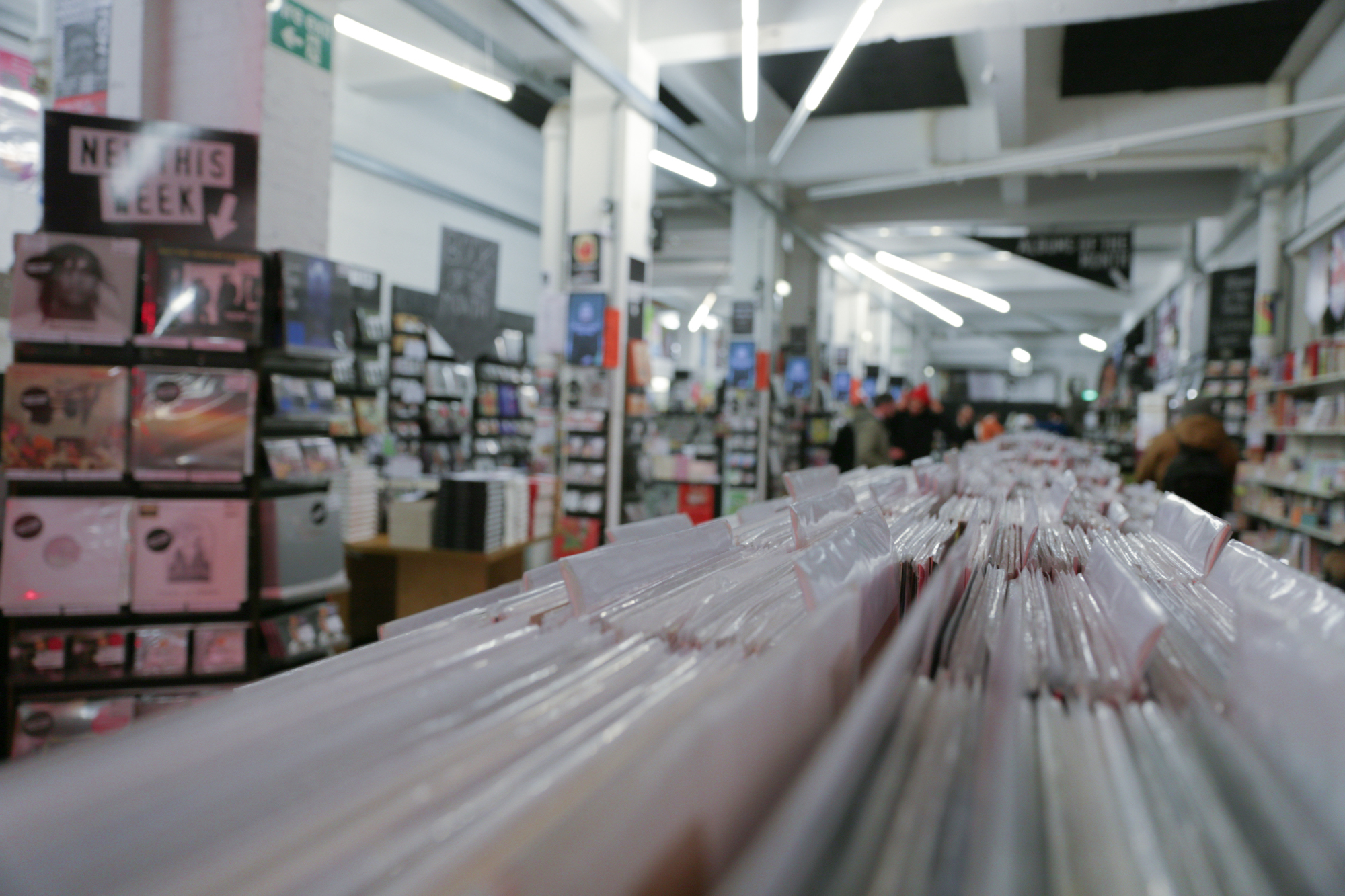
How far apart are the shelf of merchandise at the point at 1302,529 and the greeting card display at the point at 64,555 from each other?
7.27 meters

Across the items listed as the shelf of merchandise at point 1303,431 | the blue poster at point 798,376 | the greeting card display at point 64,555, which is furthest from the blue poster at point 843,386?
the greeting card display at point 64,555

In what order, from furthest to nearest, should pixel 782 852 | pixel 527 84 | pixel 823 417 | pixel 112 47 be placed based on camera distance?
pixel 823 417 < pixel 527 84 < pixel 112 47 < pixel 782 852

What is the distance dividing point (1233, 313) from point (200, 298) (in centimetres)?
1017

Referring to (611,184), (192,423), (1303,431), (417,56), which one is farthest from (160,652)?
(1303,431)

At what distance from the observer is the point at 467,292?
35.3ft

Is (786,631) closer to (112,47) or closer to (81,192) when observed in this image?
(81,192)

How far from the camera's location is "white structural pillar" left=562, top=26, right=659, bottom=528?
6855mm

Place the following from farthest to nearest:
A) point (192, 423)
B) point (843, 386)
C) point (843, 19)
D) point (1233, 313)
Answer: point (843, 386), point (1233, 313), point (843, 19), point (192, 423)

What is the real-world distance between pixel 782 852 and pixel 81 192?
376 cm

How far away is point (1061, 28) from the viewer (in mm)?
7621

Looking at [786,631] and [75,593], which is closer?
[786,631]

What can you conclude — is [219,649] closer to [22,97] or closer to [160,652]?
[160,652]

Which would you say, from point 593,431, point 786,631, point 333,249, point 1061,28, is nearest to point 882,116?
point 1061,28

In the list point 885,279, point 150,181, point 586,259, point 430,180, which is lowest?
point 150,181
